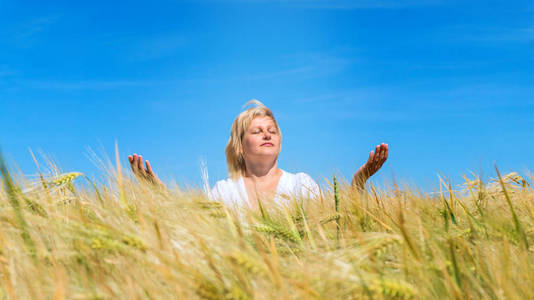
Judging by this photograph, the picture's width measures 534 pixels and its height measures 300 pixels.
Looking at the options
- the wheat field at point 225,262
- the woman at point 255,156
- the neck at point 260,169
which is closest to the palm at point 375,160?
the woman at point 255,156

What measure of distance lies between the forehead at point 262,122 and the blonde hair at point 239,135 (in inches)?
1.6

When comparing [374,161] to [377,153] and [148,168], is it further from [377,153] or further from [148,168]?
[148,168]

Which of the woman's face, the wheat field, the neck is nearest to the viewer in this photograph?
the wheat field

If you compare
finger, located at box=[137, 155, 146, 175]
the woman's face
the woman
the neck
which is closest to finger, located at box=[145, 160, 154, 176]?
finger, located at box=[137, 155, 146, 175]

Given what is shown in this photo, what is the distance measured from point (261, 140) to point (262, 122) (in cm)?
29

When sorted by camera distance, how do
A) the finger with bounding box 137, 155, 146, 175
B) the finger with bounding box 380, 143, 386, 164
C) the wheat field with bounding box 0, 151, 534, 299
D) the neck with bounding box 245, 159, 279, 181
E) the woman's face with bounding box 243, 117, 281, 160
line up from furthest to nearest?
the neck with bounding box 245, 159, 279, 181
the woman's face with bounding box 243, 117, 281, 160
the finger with bounding box 137, 155, 146, 175
the finger with bounding box 380, 143, 386, 164
the wheat field with bounding box 0, 151, 534, 299

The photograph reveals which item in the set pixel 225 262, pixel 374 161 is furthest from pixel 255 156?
pixel 225 262

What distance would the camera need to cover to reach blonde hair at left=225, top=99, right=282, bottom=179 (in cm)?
441

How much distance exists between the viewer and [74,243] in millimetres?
1180

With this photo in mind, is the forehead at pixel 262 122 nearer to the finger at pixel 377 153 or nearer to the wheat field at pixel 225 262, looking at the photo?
the finger at pixel 377 153

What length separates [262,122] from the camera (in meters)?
4.33

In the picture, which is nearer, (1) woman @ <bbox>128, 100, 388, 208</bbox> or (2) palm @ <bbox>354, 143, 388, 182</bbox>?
(2) palm @ <bbox>354, 143, 388, 182</bbox>

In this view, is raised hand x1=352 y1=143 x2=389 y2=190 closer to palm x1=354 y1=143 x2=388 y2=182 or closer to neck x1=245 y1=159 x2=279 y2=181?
palm x1=354 y1=143 x2=388 y2=182

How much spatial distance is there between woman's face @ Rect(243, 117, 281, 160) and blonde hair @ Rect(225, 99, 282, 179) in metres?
0.08
